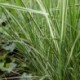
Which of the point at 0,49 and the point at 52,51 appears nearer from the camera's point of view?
the point at 52,51

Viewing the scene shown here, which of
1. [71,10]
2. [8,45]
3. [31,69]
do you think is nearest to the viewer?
[71,10]

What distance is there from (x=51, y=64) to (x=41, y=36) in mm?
153

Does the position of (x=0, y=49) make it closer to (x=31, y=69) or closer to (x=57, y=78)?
(x=31, y=69)

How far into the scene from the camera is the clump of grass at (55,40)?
4.20 ft

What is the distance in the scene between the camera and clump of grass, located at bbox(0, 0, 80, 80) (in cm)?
128

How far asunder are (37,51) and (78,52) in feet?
0.68

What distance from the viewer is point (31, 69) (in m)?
1.60

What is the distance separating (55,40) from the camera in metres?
1.31

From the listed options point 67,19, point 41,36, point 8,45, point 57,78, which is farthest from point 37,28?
point 8,45

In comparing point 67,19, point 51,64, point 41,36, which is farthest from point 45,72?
point 67,19

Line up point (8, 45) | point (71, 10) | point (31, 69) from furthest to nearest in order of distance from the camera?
point (8, 45)
point (31, 69)
point (71, 10)

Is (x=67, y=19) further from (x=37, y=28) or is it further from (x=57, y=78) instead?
(x=57, y=78)

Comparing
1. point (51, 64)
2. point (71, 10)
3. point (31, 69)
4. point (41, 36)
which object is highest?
point (71, 10)

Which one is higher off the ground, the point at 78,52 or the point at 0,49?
the point at 78,52
